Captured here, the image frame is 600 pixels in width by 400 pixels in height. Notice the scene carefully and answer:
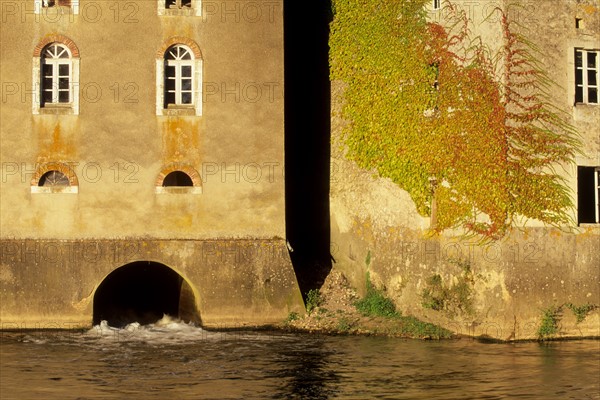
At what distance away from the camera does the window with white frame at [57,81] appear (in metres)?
22.7

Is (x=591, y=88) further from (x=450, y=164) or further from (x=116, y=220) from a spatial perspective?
(x=116, y=220)

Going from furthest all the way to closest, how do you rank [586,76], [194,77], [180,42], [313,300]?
1. [313,300]
2. [194,77]
3. [180,42]
4. [586,76]

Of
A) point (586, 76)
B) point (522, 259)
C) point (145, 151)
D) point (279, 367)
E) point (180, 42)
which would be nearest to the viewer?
point (279, 367)

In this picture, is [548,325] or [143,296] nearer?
[548,325]

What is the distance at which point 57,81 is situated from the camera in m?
22.9

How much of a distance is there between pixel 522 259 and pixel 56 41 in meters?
11.3

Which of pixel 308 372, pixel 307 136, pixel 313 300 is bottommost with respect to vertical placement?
pixel 308 372

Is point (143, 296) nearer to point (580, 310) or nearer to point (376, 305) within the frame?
point (376, 305)

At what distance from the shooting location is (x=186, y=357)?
19.2 m

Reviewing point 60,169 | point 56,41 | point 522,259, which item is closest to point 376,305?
point 522,259

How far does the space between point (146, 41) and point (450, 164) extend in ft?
24.4

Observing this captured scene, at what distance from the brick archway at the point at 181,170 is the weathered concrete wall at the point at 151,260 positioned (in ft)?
4.43

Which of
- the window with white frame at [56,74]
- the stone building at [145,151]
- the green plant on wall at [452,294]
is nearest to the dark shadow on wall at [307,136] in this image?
the stone building at [145,151]

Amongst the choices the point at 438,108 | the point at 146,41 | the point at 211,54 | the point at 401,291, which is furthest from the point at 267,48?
the point at 401,291
